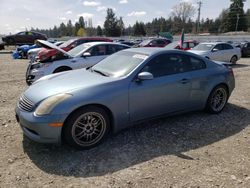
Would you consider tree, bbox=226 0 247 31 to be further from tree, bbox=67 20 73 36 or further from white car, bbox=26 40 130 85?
white car, bbox=26 40 130 85

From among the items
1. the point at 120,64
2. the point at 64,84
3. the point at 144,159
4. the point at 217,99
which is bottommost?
the point at 144,159

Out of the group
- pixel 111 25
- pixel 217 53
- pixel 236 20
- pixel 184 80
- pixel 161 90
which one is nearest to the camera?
pixel 161 90

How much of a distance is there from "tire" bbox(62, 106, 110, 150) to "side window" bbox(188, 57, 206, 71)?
2.10 metres

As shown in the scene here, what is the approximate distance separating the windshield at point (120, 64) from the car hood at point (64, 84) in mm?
217

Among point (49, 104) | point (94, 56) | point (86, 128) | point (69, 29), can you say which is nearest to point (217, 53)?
point (94, 56)

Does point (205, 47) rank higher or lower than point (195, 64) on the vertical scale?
→ lower

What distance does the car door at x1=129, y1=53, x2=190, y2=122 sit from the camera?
402cm

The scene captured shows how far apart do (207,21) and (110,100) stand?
106 meters

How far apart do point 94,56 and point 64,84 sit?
4.72m

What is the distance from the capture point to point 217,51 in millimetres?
13398

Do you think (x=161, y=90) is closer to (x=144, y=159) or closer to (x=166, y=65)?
(x=166, y=65)

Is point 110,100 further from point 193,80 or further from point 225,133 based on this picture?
point 225,133

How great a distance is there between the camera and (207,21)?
99.5 metres

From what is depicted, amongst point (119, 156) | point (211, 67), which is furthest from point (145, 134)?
point (211, 67)
